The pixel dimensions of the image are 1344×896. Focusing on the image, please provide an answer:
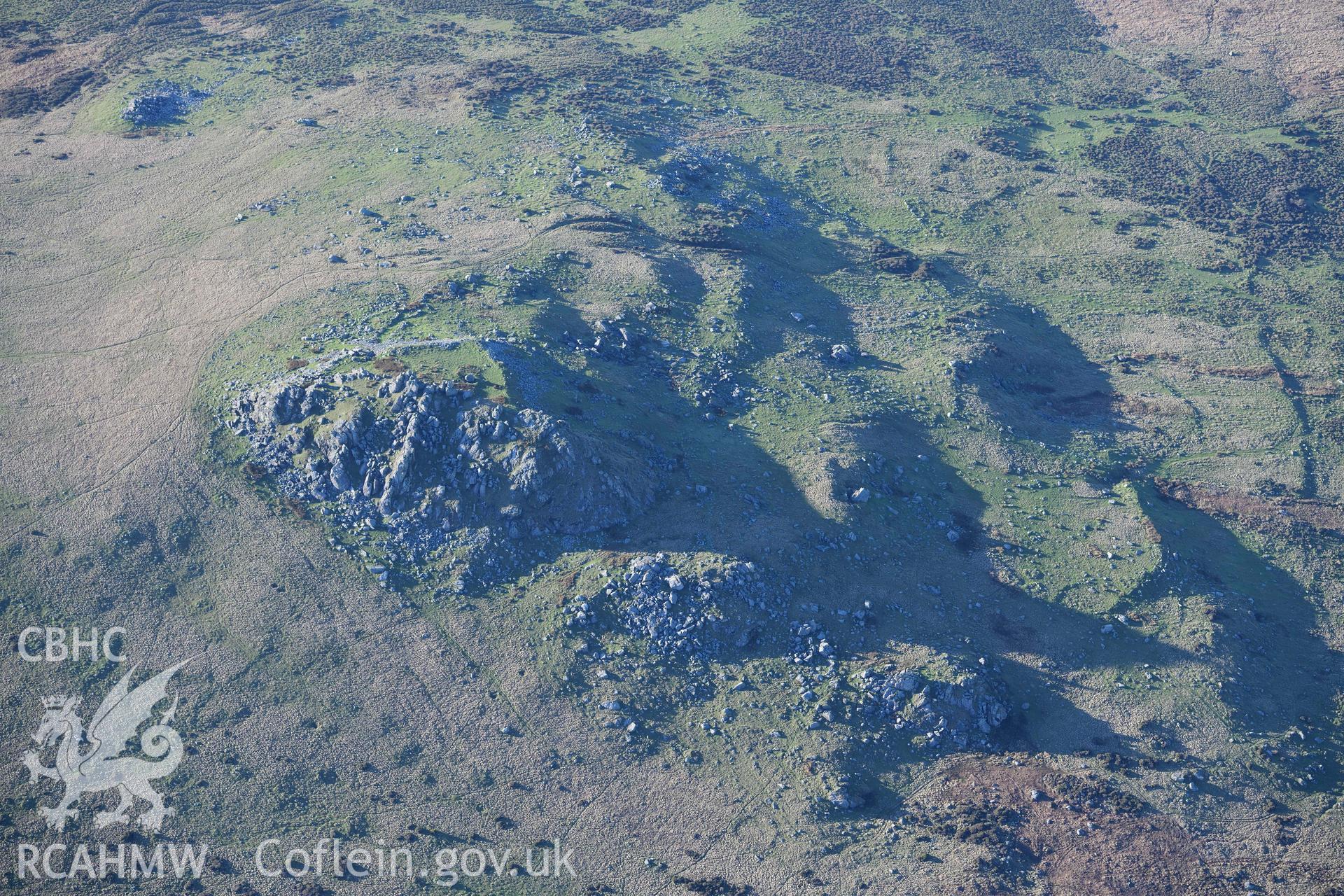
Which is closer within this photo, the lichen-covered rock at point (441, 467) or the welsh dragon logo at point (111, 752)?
the welsh dragon logo at point (111, 752)

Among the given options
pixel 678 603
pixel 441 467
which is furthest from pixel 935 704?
pixel 441 467

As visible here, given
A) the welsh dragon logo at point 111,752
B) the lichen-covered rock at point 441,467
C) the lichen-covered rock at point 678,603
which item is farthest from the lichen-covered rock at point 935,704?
the welsh dragon logo at point 111,752

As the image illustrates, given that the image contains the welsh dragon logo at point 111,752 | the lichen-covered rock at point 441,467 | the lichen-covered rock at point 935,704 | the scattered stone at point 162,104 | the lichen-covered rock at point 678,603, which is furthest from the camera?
the scattered stone at point 162,104

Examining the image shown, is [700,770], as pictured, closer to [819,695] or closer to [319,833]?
[819,695]

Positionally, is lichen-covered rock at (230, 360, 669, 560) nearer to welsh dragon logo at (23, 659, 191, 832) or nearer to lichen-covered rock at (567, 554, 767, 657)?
lichen-covered rock at (567, 554, 767, 657)

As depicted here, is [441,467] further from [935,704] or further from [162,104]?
[162,104]

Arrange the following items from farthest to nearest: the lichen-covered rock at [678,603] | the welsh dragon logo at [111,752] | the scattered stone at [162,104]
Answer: the scattered stone at [162,104], the lichen-covered rock at [678,603], the welsh dragon logo at [111,752]

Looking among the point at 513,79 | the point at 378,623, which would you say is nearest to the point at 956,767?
the point at 378,623

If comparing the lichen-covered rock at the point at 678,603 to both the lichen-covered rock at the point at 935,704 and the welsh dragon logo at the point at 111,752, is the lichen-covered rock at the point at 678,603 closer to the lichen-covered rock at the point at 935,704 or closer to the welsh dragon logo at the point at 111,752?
the lichen-covered rock at the point at 935,704
